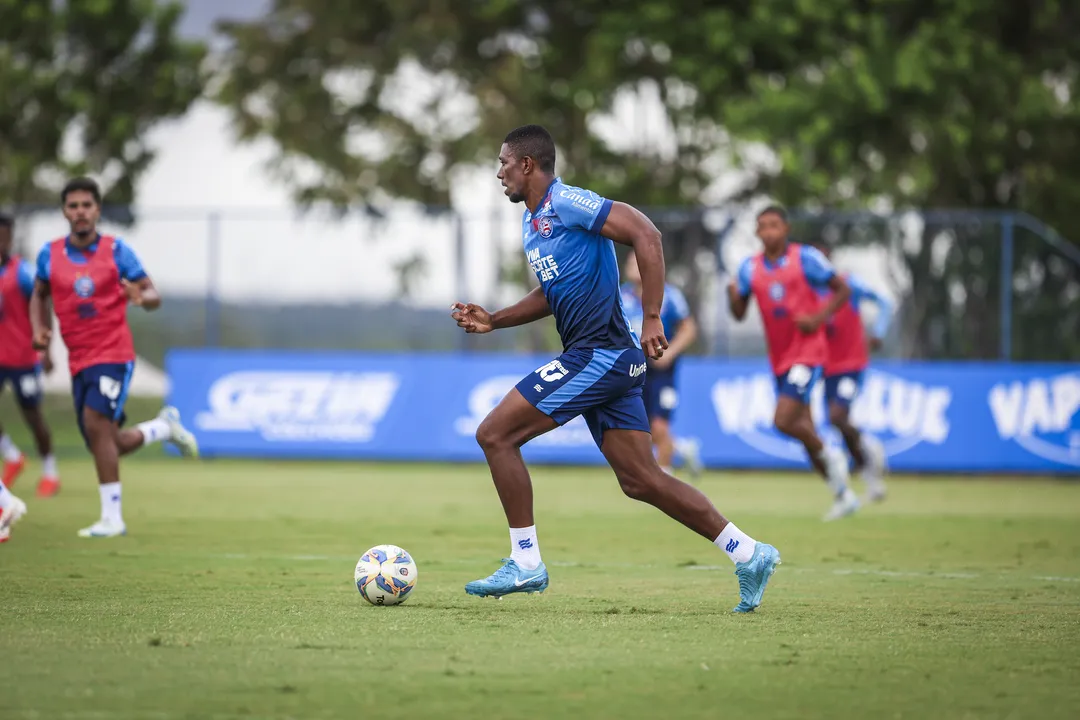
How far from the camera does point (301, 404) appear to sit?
2259cm

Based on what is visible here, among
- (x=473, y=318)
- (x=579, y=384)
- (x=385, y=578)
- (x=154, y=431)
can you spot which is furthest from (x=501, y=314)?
(x=154, y=431)

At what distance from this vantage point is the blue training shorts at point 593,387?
7883 mm

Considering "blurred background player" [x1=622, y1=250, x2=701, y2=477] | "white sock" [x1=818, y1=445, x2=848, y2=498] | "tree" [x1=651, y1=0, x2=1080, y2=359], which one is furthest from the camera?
"tree" [x1=651, y1=0, x2=1080, y2=359]

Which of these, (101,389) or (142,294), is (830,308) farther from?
(101,389)

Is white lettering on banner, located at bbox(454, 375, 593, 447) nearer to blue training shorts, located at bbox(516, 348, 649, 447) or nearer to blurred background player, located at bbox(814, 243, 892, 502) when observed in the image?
blurred background player, located at bbox(814, 243, 892, 502)

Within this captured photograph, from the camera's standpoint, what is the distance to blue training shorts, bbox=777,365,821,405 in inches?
552

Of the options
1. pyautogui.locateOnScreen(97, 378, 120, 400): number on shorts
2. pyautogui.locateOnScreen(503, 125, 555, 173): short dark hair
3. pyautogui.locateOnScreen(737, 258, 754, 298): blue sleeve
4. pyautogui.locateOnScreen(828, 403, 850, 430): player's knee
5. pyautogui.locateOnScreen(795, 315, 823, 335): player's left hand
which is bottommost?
pyautogui.locateOnScreen(828, 403, 850, 430): player's knee

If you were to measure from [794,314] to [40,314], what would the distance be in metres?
6.65

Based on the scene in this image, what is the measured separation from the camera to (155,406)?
23.1 metres

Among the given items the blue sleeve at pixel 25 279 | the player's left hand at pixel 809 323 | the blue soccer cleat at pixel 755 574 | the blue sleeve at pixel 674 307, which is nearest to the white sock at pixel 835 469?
the player's left hand at pixel 809 323

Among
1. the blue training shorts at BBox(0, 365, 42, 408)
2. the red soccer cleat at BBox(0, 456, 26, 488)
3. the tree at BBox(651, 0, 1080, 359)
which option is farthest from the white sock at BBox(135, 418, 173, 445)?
the tree at BBox(651, 0, 1080, 359)

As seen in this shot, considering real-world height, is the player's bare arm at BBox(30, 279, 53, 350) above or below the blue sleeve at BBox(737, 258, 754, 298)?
below

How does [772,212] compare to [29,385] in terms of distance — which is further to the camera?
[29,385]

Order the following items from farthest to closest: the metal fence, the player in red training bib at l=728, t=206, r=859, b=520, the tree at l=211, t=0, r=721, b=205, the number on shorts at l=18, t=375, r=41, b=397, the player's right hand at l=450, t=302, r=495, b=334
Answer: the tree at l=211, t=0, r=721, b=205 → the metal fence → the number on shorts at l=18, t=375, r=41, b=397 → the player in red training bib at l=728, t=206, r=859, b=520 → the player's right hand at l=450, t=302, r=495, b=334
